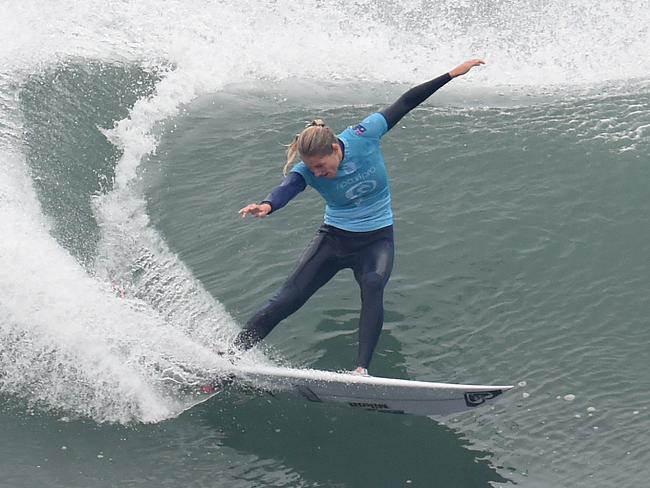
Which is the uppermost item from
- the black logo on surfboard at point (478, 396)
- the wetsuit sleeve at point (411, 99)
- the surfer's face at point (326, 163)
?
the wetsuit sleeve at point (411, 99)

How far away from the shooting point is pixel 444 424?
6.78m

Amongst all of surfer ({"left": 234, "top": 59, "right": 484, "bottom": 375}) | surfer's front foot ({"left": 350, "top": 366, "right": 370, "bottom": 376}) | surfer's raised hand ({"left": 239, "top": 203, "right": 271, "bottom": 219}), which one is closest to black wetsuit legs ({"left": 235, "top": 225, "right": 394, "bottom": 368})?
surfer ({"left": 234, "top": 59, "right": 484, "bottom": 375})

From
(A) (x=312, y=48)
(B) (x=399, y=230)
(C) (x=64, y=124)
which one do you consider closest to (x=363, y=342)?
(B) (x=399, y=230)

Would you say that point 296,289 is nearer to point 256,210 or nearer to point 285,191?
point 285,191

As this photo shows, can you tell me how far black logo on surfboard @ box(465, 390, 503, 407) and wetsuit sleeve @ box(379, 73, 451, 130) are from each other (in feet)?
6.52

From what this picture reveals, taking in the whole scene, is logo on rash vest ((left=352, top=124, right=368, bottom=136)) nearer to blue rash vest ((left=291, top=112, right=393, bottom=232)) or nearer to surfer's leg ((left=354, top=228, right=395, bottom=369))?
blue rash vest ((left=291, top=112, right=393, bottom=232))

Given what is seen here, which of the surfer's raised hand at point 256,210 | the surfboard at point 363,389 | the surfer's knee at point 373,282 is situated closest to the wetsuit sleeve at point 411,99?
the surfer's knee at point 373,282

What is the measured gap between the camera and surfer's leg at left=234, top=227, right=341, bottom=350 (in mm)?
7137

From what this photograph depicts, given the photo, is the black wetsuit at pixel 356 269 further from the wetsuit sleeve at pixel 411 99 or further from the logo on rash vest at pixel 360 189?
the logo on rash vest at pixel 360 189

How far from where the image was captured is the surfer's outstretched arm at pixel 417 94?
7.01 metres

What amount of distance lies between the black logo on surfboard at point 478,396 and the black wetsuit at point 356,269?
0.79 metres

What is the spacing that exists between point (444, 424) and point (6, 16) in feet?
34.7

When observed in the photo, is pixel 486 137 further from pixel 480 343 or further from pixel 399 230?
pixel 480 343

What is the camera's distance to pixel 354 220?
7.09 m
